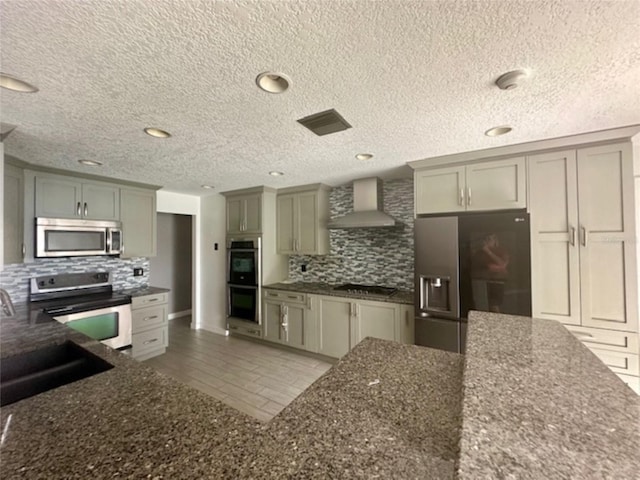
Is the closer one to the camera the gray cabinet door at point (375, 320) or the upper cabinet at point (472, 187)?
the upper cabinet at point (472, 187)

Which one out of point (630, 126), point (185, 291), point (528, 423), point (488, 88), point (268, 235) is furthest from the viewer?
point (185, 291)

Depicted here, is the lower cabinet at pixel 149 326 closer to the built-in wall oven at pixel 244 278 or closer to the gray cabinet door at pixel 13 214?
the built-in wall oven at pixel 244 278

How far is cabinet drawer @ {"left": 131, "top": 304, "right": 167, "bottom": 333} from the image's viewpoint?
126 inches

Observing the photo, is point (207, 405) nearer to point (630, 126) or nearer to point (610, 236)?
point (610, 236)

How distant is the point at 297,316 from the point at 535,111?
10.1 feet

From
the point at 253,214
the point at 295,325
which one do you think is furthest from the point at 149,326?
the point at 253,214

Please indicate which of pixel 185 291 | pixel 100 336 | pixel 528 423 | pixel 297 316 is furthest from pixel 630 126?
pixel 185 291

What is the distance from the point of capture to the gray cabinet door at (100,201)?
303 centimetres

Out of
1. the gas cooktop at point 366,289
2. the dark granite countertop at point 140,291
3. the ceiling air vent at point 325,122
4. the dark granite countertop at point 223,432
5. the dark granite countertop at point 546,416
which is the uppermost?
the ceiling air vent at point 325,122

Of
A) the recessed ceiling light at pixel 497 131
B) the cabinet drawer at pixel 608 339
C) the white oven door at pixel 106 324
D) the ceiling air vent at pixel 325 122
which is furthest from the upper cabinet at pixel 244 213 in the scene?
the cabinet drawer at pixel 608 339

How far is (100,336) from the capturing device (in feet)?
9.21

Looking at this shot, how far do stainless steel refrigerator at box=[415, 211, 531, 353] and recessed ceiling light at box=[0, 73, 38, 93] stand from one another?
2776mm

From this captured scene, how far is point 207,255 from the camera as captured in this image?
452 cm

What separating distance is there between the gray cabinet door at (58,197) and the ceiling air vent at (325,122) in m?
2.88
